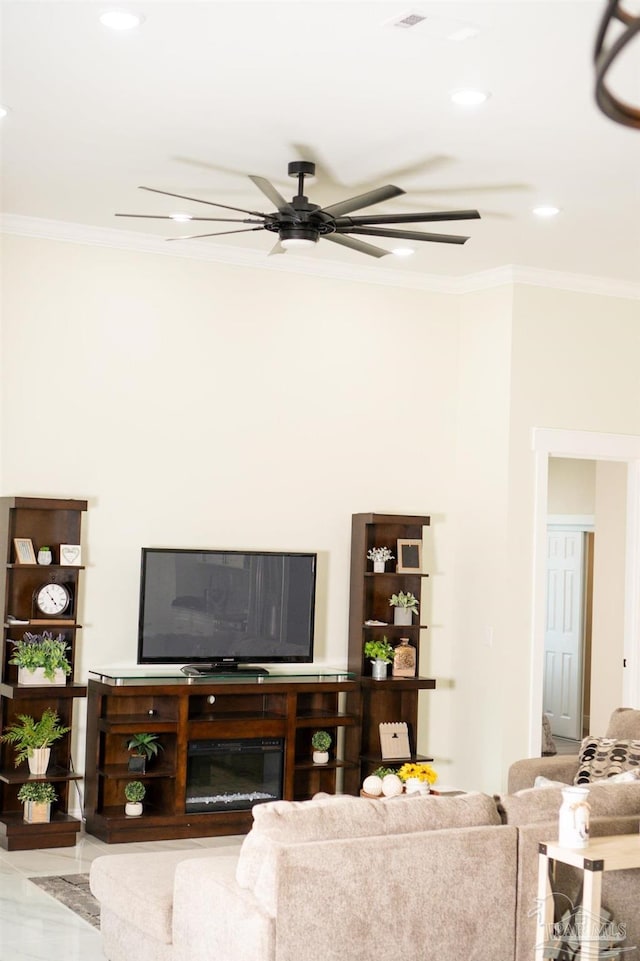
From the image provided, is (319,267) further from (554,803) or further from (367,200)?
(554,803)

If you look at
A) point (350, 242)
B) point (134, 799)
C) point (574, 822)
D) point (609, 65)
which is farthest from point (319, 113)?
point (134, 799)

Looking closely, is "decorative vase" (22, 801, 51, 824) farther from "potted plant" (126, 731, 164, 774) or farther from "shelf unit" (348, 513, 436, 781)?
"shelf unit" (348, 513, 436, 781)

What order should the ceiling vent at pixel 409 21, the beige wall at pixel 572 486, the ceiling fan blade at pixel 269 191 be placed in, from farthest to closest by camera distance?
the beige wall at pixel 572 486 → the ceiling fan blade at pixel 269 191 → the ceiling vent at pixel 409 21

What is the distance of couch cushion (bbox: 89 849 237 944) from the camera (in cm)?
373

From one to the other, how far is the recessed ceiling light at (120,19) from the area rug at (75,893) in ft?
11.5

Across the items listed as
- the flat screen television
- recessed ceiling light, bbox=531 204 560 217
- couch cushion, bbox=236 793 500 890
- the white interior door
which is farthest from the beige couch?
the white interior door

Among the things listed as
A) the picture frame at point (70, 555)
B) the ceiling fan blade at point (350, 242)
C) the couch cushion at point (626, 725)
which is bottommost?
the couch cushion at point (626, 725)

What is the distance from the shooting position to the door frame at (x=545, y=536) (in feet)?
23.8

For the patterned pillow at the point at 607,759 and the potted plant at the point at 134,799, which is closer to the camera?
the patterned pillow at the point at 607,759

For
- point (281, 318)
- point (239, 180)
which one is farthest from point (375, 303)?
point (239, 180)

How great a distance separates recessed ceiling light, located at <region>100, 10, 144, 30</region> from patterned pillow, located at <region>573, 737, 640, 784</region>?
11.9 feet

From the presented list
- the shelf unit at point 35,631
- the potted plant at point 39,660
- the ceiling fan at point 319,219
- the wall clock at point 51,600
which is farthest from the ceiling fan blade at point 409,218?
the potted plant at point 39,660

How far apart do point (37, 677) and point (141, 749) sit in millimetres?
738

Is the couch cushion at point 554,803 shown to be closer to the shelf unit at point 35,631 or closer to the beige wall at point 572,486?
the shelf unit at point 35,631
